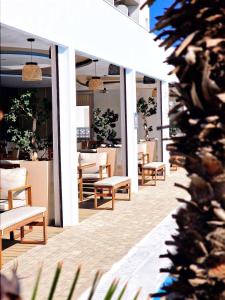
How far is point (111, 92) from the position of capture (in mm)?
25484

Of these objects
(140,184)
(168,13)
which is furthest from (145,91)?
(168,13)

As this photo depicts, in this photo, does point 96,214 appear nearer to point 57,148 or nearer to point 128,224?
point 128,224

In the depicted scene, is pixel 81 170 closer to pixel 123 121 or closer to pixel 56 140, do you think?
pixel 123 121

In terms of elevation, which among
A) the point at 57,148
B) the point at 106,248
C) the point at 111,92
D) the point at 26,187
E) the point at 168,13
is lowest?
the point at 106,248

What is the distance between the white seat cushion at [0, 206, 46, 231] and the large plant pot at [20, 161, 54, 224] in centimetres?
151

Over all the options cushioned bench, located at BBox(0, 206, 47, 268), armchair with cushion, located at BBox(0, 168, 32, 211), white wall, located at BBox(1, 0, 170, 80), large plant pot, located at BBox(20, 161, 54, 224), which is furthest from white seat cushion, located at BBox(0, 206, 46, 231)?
white wall, located at BBox(1, 0, 170, 80)

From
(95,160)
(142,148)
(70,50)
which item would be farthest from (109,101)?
(70,50)

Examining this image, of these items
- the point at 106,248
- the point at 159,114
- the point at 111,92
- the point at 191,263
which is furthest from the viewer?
the point at 111,92

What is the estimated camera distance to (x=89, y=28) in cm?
972

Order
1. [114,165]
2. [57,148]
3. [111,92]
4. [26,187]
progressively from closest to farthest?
[26,187]
[57,148]
[114,165]
[111,92]

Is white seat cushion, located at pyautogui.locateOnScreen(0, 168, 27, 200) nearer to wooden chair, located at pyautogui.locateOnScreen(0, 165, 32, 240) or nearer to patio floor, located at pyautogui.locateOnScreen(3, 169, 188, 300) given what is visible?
wooden chair, located at pyautogui.locateOnScreen(0, 165, 32, 240)

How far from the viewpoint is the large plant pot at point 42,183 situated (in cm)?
862

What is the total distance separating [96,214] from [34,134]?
200 cm

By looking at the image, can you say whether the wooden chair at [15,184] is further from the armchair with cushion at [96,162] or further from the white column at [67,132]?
the armchair with cushion at [96,162]
